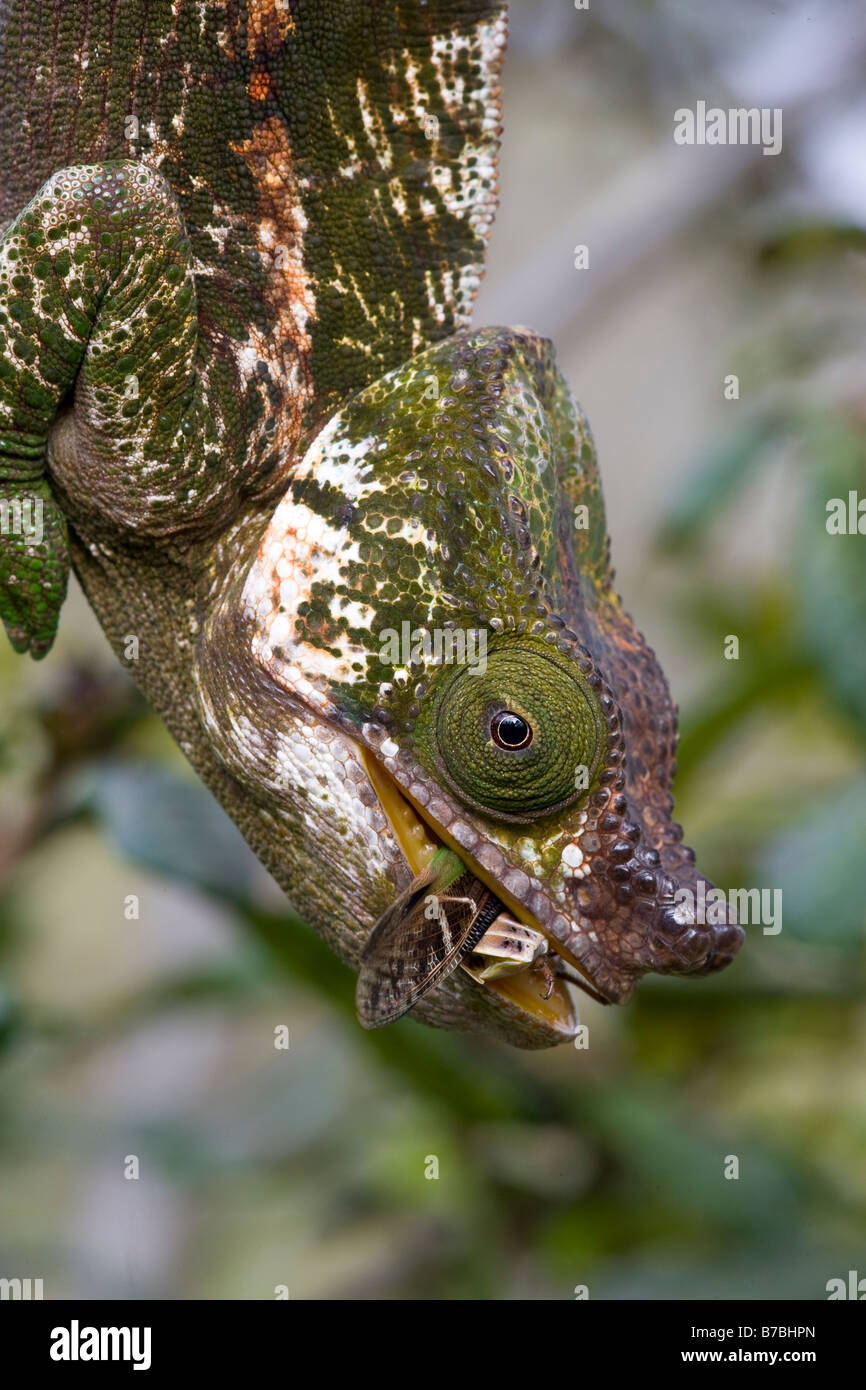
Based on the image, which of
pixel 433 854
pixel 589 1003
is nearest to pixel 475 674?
pixel 433 854

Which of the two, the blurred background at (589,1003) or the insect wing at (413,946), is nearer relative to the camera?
the insect wing at (413,946)

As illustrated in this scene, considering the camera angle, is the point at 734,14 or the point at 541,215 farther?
the point at 541,215

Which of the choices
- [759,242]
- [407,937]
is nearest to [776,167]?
[759,242]

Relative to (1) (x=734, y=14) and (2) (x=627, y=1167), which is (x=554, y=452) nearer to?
(2) (x=627, y=1167)

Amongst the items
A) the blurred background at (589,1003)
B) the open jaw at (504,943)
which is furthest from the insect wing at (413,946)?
the blurred background at (589,1003)

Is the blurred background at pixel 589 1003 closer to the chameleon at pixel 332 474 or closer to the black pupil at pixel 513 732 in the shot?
the chameleon at pixel 332 474

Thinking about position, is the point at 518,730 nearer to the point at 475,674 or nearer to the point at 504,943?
the point at 475,674

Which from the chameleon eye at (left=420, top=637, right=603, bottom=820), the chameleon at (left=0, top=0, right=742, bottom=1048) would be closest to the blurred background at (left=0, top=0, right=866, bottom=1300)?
the chameleon at (left=0, top=0, right=742, bottom=1048)
